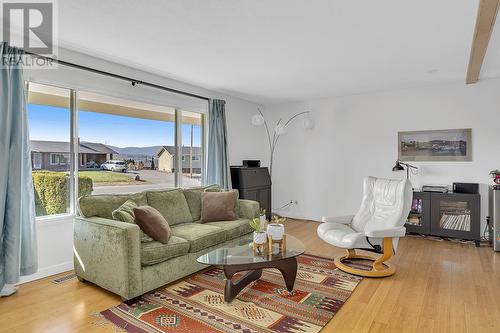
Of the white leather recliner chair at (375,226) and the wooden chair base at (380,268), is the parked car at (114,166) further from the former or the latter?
the wooden chair base at (380,268)

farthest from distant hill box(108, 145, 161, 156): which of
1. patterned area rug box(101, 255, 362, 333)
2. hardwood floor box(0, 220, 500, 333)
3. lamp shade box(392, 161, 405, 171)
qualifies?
lamp shade box(392, 161, 405, 171)

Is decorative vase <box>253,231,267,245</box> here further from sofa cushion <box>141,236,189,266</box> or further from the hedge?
the hedge

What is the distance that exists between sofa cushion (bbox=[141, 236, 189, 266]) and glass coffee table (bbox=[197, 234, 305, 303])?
0.37 m

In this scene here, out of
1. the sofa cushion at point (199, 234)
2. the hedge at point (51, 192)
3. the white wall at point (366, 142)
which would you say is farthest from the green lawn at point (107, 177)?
the white wall at point (366, 142)

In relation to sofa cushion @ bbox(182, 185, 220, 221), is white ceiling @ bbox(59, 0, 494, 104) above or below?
above

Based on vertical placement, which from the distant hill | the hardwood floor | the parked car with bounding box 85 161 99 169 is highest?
the distant hill

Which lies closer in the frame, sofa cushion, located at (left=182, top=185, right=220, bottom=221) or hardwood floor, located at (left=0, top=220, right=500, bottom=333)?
hardwood floor, located at (left=0, top=220, right=500, bottom=333)

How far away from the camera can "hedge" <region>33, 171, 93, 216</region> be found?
10.6ft

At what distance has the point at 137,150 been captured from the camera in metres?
4.22

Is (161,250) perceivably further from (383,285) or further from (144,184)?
(383,285)

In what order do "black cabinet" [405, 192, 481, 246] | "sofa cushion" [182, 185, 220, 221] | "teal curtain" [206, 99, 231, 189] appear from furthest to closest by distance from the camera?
"teal curtain" [206, 99, 231, 189] → "black cabinet" [405, 192, 481, 246] → "sofa cushion" [182, 185, 220, 221]

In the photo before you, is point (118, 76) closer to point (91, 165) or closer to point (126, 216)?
point (91, 165)

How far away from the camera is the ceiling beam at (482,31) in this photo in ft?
7.40

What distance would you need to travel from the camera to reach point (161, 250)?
2693mm
